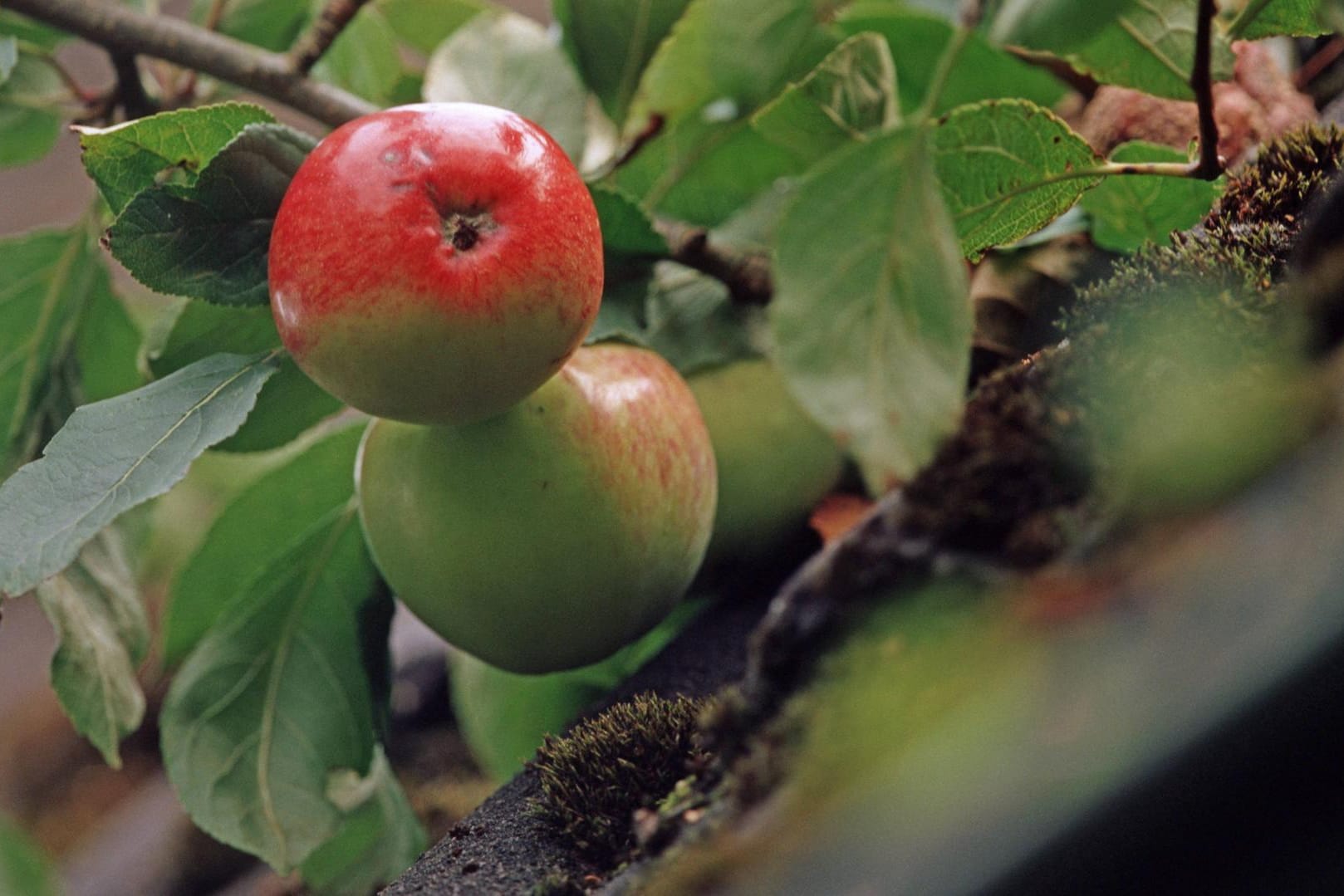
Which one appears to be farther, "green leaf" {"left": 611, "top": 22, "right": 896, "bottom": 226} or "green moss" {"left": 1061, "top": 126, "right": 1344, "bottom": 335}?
"green leaf" {"left": 611, "top": 22, "right": 896, "bottom": 226}

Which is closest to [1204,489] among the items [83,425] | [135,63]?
[83,425]

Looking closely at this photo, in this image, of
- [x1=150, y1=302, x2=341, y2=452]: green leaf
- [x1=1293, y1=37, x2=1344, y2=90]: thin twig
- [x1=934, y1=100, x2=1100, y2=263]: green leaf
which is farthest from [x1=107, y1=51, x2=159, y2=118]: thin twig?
[x1=1293, y1=37, x2=1344, y2=90]: thin twig

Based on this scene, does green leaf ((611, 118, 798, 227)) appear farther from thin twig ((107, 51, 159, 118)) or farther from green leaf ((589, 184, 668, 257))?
thin twig ((107, 51, 159, 118))

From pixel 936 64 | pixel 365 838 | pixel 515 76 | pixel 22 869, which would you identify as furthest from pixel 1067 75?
pixel 22 869

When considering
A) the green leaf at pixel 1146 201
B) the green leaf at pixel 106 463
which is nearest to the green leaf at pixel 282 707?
the green leaf at pixel 106 463

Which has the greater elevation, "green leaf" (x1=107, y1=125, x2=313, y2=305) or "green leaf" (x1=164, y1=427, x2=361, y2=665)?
"green leaf" (x1=107, y1=125, x2=313, y2=305)

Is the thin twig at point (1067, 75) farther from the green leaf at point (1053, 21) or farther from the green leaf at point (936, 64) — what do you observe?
the green leaf at point (1053, 21)

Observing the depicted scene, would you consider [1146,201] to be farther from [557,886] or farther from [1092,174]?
[557,886]
